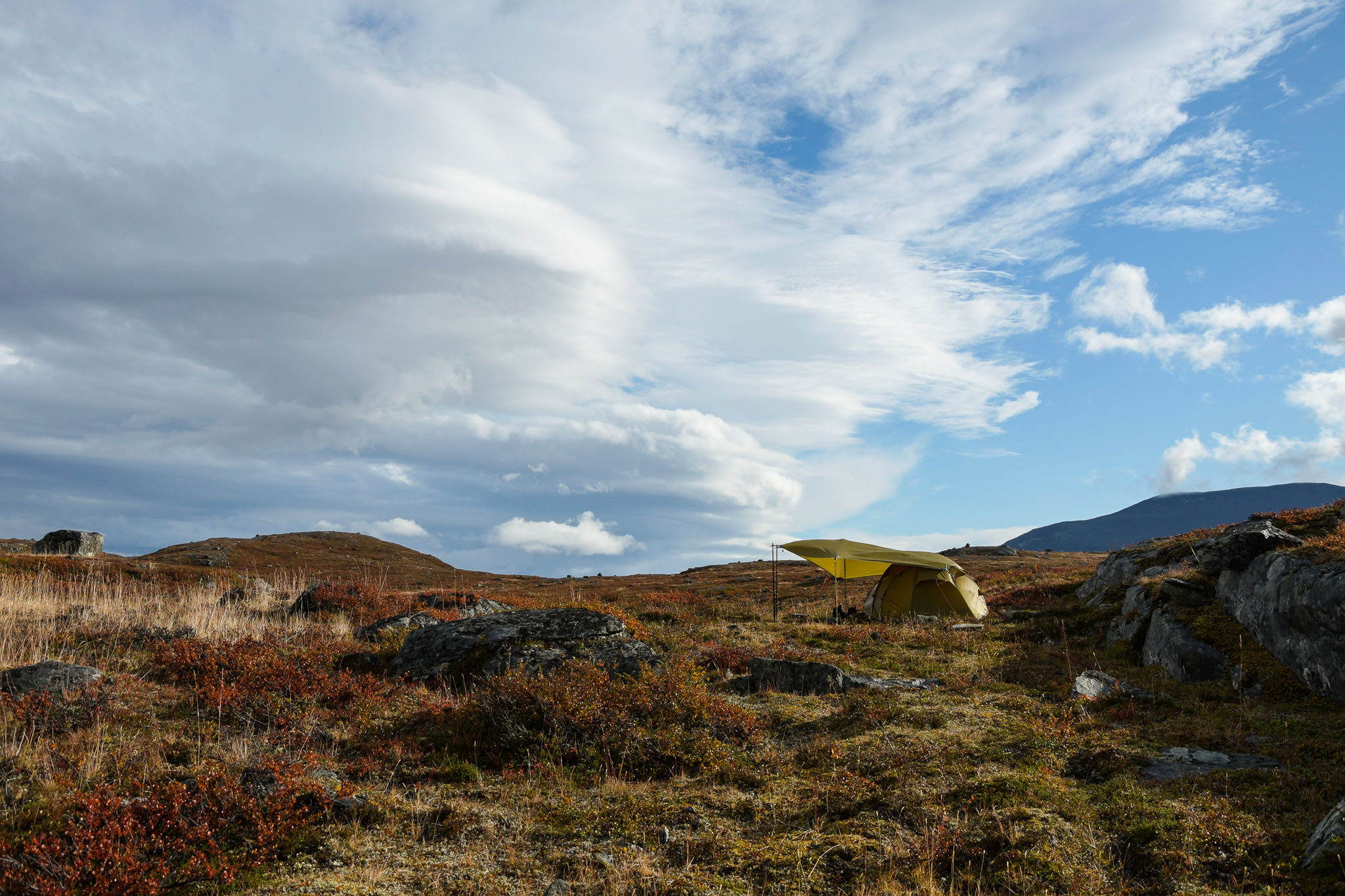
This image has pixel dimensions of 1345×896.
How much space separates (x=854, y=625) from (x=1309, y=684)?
12.1 m

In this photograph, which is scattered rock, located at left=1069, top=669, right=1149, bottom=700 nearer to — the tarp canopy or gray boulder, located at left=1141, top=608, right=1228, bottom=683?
gray boulder, located at left=1141, top=608, right=1228, bottom=683

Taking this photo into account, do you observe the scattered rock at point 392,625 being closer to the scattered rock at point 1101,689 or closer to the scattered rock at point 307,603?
the scattered rock at point 307,603

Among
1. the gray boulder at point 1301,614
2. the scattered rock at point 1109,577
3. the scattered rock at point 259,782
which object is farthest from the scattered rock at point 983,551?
the scattered rock at point 259,782

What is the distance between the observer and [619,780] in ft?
29.2

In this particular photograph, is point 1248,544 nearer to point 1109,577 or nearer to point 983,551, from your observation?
point 1109,577

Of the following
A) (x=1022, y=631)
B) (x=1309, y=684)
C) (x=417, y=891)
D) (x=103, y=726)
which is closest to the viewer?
(x=417, y=891)

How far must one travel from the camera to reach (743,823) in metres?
7.70

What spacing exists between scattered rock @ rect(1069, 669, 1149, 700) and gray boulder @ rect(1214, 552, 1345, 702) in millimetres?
2571

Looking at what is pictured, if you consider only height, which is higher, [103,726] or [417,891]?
Answer: [103,726]

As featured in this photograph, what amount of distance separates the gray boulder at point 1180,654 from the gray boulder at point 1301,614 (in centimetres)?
95

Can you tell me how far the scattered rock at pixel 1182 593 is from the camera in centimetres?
1752

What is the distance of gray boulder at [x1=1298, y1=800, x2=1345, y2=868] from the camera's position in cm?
647

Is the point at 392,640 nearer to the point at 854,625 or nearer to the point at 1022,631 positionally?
the point at 854,625

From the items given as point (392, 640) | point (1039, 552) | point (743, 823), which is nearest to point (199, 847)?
point (743, 823)
